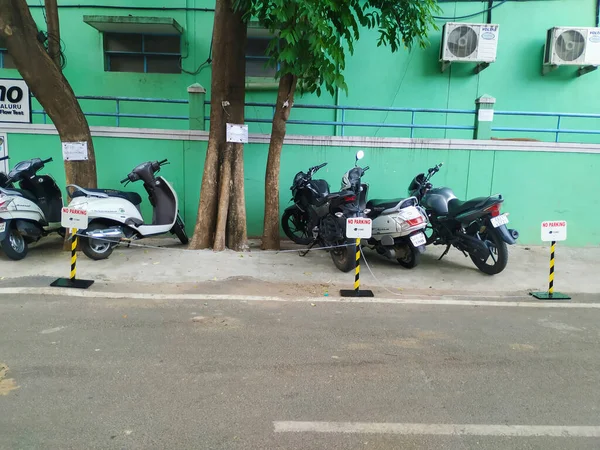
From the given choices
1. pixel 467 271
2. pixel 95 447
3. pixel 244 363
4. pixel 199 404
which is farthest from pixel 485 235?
pixel 95 447

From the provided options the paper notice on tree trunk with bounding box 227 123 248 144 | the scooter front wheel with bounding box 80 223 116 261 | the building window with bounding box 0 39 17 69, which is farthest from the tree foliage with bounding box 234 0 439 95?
the building window with bounding box 0 39 17 69

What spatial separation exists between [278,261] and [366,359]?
355cm

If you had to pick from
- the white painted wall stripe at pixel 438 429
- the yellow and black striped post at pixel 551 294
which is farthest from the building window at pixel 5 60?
the yellow and black striped post at pixel 551 294

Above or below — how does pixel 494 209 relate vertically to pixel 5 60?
below

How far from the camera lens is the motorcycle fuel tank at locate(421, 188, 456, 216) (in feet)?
24.3

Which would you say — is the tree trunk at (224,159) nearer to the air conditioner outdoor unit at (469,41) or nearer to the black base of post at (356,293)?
the black base of post at (356,293)

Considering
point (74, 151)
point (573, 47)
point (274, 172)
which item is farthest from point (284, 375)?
point (573, 47)

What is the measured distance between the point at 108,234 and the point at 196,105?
10.9ft

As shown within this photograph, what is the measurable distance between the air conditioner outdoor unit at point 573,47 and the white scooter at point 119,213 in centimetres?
907

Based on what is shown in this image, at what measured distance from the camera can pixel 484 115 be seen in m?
9.09

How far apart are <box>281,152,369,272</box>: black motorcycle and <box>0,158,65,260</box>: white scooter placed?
4.26 meters

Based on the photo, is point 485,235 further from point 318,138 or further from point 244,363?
point 244,363

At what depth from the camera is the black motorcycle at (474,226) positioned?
6.57 metres

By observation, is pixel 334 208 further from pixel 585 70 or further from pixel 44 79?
pixel 585 70
